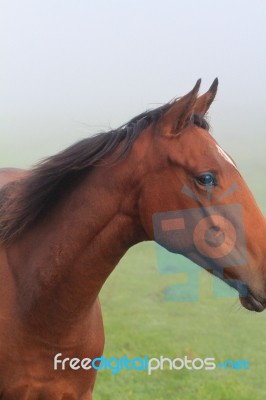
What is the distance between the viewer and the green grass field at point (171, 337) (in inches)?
139

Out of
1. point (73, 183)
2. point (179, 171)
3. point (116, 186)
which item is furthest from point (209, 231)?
point (73, 183)

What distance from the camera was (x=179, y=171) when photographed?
62.7 inches

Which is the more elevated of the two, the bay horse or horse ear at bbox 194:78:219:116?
horse ear at bbox 194:78:219:116

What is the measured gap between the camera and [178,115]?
1616mm

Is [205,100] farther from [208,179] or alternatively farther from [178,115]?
[208,179]

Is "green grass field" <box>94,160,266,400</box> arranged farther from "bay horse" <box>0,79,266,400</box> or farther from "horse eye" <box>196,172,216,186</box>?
"horse eye" <box>196,172,216,186</box>

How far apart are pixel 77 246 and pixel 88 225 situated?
3.0 inches

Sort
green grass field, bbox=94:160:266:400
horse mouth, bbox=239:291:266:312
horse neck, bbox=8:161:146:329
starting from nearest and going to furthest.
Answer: horse mouth, bbox=239:291:266:312
horse neck, bbox=8:161:146:329
green grass field, bbox=94:160:266:400

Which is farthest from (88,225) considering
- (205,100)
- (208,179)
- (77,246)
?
(205,100)

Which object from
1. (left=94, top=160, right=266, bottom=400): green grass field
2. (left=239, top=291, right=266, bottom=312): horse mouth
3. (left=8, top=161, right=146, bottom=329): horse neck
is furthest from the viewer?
(left=94, top=160, right=266, bottom=400): green grass field

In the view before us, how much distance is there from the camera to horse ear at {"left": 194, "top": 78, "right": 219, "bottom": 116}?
1.72 meters

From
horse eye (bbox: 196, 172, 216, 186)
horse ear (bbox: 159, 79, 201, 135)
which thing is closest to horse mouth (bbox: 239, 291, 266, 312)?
horse eye (bbox: 196, 172, 216, 186)

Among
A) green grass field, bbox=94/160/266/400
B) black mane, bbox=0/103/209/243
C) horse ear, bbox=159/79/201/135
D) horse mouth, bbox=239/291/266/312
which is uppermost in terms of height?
horse ear, bbox=159/79/201/135

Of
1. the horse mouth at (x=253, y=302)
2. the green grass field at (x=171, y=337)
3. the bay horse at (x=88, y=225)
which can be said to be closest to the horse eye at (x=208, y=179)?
the bay horse at (x=88, y=225)
